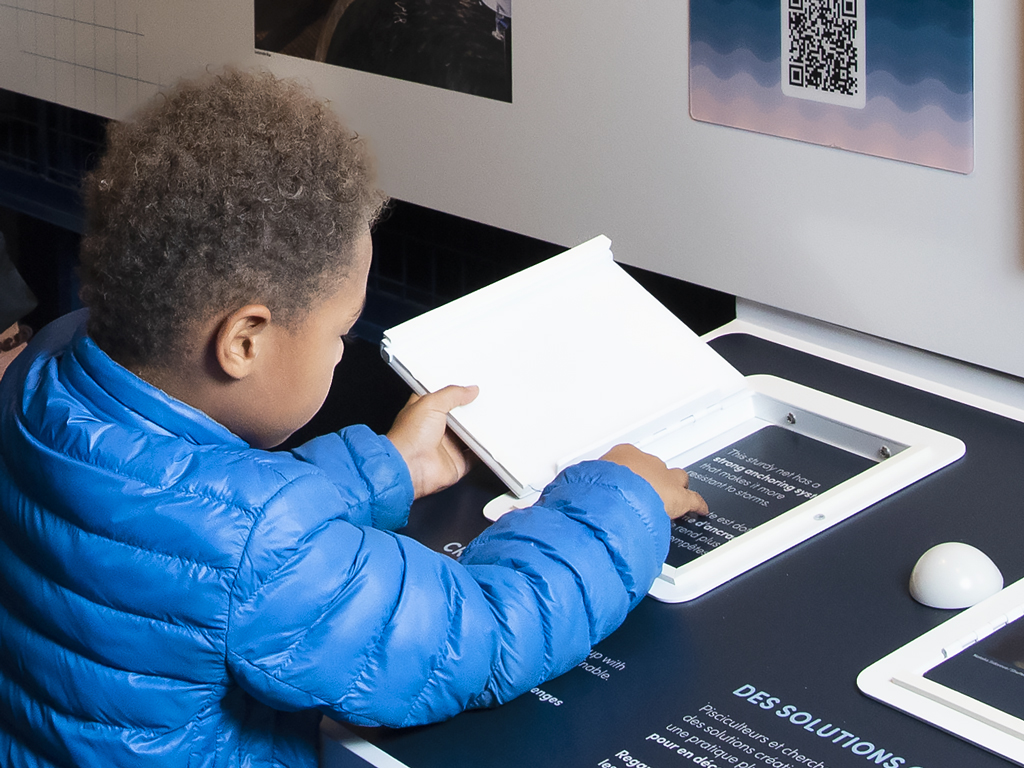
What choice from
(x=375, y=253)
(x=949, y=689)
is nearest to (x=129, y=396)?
(x=949, y=689)

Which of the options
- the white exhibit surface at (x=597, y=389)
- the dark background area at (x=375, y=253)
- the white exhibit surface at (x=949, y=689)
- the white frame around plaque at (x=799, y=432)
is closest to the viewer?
the white exhibit surface at (x=949, y=689)

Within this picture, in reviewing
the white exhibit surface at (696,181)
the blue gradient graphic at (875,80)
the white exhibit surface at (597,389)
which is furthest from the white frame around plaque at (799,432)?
the blue gradient graphic at (875,80)

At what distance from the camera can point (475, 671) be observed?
31.4 inches

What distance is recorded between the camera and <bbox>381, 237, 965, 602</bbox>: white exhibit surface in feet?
3.52

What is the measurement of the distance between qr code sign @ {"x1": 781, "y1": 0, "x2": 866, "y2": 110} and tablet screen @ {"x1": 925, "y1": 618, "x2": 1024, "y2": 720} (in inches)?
21.0

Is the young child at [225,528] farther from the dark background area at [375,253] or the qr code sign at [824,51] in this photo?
the dark background area at [375,253]

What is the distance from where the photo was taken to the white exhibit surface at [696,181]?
1.13 m

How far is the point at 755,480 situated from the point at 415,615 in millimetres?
403

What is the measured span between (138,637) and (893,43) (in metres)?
0.81

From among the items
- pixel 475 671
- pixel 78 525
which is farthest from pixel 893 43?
pixel 78 525

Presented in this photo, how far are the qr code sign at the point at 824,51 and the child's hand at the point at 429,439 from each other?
0.44 m

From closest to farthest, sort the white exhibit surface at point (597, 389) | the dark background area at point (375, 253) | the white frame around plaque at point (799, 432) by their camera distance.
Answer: the white frame around plaque at point (799, 432) < the white exhibit surface at point (597, 389) < the dark background area at point (375, 253)

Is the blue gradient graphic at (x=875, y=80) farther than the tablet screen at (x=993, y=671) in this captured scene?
Yes

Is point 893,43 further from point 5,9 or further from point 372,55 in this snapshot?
point 5,9
